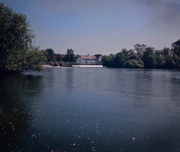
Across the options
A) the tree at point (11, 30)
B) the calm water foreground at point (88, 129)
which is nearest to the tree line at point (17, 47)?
the tree at point (11, 30)

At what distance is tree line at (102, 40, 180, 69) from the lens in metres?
147

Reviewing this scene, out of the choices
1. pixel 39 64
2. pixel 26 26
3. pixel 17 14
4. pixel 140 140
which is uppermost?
pixel 17 14

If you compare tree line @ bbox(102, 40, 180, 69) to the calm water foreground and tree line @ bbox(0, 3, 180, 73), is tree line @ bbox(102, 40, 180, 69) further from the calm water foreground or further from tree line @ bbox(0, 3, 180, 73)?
the calm water foreground

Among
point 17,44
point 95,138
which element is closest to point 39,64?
point 17,44

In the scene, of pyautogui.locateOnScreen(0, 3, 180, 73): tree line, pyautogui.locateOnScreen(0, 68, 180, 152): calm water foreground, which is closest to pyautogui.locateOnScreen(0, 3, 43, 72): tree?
pyautogui.locateOnScreen(0, 3, 180, 73): tree line

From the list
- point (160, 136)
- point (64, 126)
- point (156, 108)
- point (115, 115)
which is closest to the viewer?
point (160, 136)

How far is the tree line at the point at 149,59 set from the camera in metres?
147

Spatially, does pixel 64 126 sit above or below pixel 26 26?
below

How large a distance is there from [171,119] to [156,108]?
122 inches

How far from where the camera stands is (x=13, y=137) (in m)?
8.72

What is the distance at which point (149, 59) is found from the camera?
15238 centimetres

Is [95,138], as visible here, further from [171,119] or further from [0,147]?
[171,119]

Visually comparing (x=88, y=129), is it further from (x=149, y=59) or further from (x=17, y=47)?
(x=149, y=59)

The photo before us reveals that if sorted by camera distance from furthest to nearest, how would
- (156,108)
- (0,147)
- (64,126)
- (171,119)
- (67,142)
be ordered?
(156,108)
(171,119)
(64,126)
(67,142)
(0,147)
